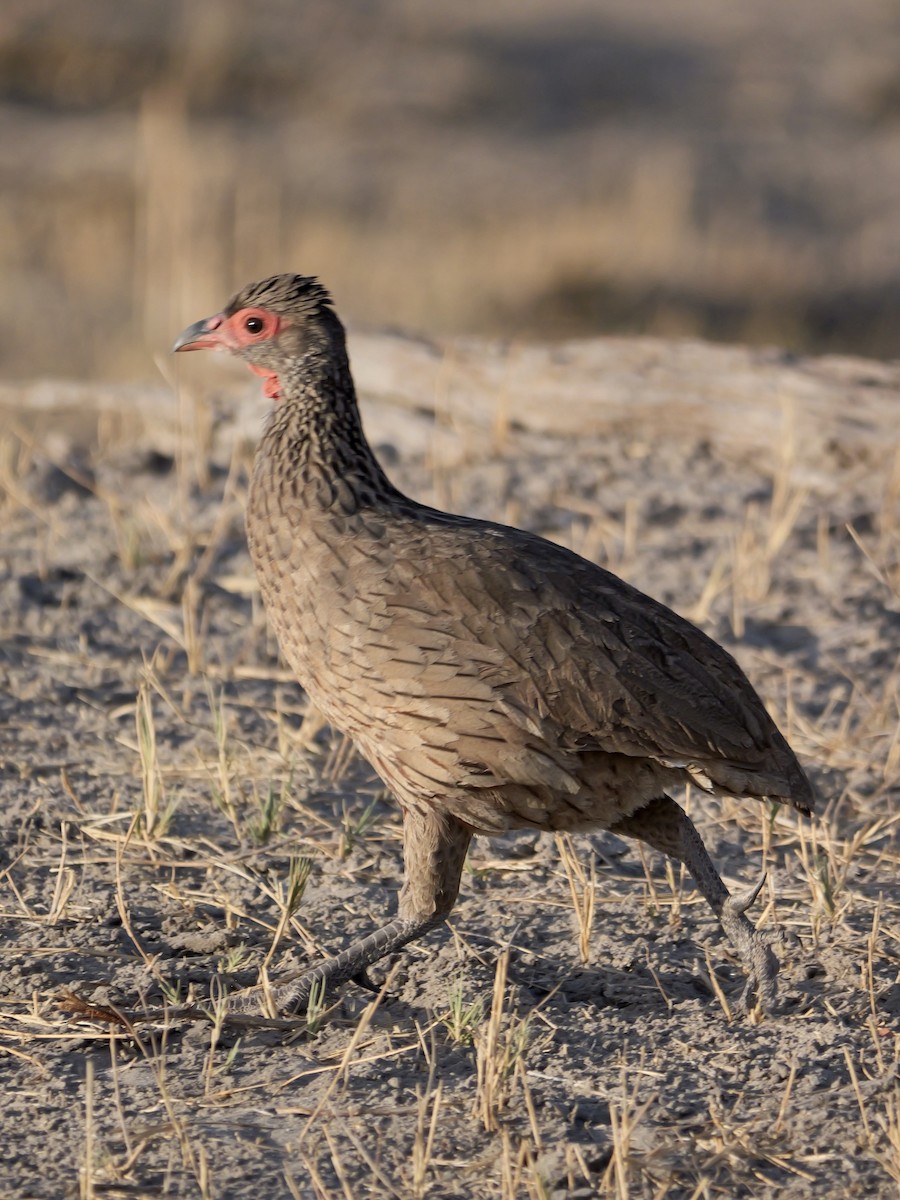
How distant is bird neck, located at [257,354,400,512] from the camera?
4.45 m

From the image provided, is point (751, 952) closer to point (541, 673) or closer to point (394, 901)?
point (541, 673)

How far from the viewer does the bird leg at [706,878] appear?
4254mm

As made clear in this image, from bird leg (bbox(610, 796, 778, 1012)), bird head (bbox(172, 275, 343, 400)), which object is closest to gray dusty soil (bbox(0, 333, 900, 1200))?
bird leg (bbox(610, 796, 778, 1012))

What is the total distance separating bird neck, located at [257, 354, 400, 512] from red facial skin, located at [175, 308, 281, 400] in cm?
9

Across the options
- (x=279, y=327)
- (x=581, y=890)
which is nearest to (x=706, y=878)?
(x=581, y=890)

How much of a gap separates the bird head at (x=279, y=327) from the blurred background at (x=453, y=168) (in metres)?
3.60

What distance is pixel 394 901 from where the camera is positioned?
15.6 ft

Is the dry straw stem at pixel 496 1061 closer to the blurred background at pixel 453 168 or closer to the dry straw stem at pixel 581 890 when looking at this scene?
the dry straw stem at pixel 581 890

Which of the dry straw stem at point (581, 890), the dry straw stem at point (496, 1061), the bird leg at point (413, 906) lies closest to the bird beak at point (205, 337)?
the bird leg at point (413, 906)

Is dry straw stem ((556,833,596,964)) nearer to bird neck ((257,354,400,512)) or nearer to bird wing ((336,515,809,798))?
bird wing ((336,515,809,798))

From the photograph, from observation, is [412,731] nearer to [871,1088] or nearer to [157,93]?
[871,1088]

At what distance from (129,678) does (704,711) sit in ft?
8.99

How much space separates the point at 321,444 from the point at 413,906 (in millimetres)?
1280

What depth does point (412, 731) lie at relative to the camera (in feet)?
13.1
